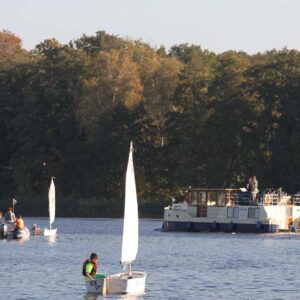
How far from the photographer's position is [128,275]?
50.3 meters

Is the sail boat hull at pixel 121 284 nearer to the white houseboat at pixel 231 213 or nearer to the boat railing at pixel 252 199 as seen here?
the white houseboat at pixel 231 213

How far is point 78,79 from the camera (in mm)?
141250

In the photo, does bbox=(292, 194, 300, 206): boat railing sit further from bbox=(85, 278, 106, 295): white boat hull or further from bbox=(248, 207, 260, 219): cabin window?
bbox=(85, 278, 106, 295): white boat hull

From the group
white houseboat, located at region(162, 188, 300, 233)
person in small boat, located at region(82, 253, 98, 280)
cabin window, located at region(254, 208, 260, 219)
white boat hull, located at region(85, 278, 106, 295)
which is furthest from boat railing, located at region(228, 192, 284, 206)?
white boat hull, located at region(85, 278, 106, 295)

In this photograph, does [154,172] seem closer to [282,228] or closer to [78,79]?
[78,79]

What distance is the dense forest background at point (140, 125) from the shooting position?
126938mm

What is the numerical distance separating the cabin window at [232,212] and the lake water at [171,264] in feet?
8.17

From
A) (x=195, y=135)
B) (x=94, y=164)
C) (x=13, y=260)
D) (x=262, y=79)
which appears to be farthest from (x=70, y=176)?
(x=13, y=260)

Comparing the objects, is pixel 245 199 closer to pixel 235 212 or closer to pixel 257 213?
pixel 235 212

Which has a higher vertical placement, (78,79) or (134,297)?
(78,79)

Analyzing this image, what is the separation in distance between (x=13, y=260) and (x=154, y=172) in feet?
225

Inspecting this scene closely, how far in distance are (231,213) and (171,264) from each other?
3135cm

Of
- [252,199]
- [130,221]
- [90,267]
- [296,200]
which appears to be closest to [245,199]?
[252,199]

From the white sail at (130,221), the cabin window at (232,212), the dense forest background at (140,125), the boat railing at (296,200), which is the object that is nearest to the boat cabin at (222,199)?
the cabin window at (232,212)
